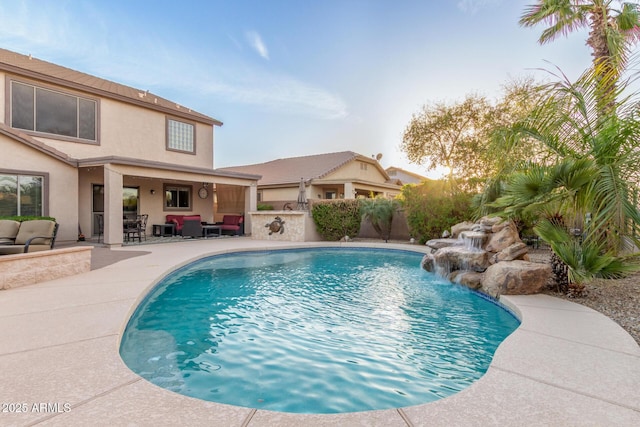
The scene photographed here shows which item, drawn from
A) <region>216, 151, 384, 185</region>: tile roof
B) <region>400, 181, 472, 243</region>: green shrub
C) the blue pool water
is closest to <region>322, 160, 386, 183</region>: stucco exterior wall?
<region>216, 151, 384, 185</region>: tile roof

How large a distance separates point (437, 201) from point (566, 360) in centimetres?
1125

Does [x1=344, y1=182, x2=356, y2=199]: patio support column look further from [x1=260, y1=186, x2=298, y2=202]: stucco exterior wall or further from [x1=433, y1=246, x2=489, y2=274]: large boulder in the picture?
[x1=433, y1=246, x2=489, y2=274]: large boulder

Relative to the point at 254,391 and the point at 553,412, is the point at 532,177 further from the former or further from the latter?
the point at 254,391

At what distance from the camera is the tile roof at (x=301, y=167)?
74.5 ft

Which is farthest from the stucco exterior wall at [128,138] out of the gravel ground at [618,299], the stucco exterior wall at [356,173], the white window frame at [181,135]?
the gravel ground at [618,299]

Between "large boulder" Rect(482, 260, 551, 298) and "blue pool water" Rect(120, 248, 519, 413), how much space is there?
0.40 m

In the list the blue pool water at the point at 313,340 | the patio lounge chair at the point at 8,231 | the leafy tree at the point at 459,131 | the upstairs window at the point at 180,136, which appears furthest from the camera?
the leafy tree at the point at 459,131

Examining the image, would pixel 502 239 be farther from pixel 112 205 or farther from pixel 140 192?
pixel 140 192

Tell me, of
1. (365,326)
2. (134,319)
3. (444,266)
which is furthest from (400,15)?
(134,319)

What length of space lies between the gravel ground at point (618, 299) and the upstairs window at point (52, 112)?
Result: 17.0m

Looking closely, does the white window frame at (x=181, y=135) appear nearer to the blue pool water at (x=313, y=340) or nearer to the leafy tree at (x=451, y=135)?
the blue pool water at (x=313, y=340)

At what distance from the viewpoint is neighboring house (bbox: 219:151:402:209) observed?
71.9 feet

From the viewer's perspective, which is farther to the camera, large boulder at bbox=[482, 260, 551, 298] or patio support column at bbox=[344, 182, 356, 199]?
patio support column at bbox=[344, 182, 356, 199]

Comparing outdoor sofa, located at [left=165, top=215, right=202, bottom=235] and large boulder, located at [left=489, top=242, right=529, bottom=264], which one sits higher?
outdoor sofa, located at [left=165, top=215, right=202, bottom=235]
